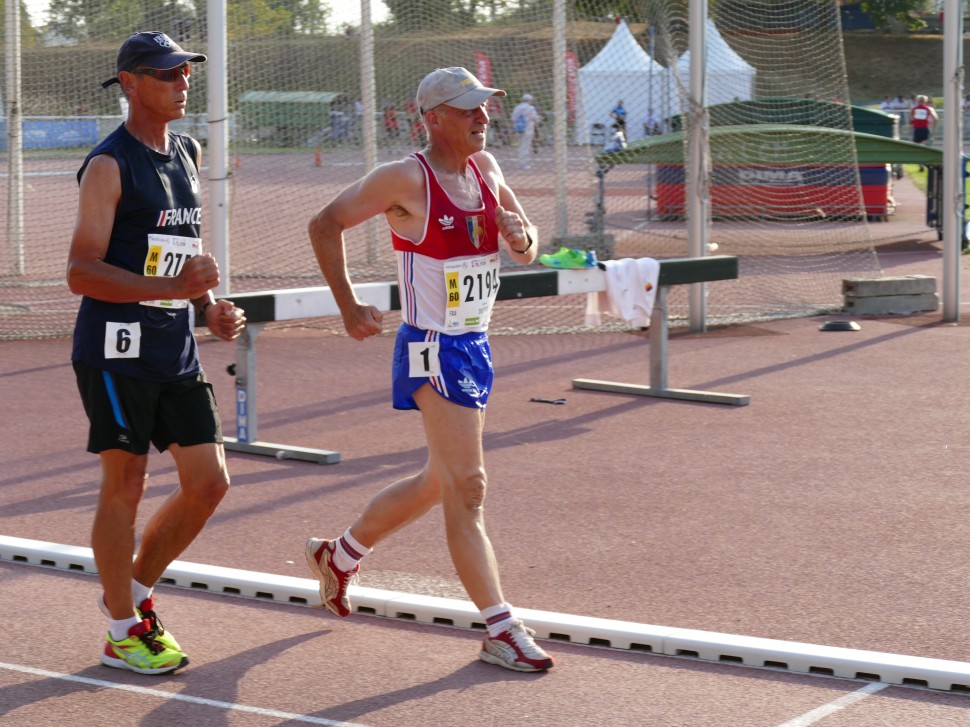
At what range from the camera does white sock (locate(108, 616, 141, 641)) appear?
4.95 m

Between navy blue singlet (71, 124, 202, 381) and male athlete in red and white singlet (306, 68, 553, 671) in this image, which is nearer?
navy blue singlet (71, 124, 202, 381)

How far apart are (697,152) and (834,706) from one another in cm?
938

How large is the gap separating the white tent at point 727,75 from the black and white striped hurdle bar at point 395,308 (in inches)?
354

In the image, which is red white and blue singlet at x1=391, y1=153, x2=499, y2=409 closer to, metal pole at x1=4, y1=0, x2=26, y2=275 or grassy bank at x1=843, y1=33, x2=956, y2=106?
metal pole at x1=4, y1=0, x2=26, y2=275

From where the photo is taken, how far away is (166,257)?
4879 mm

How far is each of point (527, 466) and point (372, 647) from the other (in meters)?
3.17

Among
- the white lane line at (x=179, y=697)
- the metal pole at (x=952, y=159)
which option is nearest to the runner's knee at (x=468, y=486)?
the white lane line at (x=179, y=697)

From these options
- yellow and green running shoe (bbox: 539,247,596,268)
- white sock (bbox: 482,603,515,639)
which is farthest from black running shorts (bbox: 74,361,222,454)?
yellow and green running shoe (bbox: 539,247,596,268)

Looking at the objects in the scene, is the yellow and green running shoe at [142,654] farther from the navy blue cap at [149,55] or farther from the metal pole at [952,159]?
the metal pole at [952,159]

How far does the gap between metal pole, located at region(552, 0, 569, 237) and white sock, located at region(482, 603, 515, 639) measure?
1298 centimetres

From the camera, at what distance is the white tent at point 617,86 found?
59.6 ft

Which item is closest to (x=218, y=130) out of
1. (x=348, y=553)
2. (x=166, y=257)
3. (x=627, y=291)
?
(x=627, y=291)

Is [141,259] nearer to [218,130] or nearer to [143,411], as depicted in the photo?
[143,411]

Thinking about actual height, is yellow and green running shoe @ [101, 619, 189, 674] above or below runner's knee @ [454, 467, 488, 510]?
below
